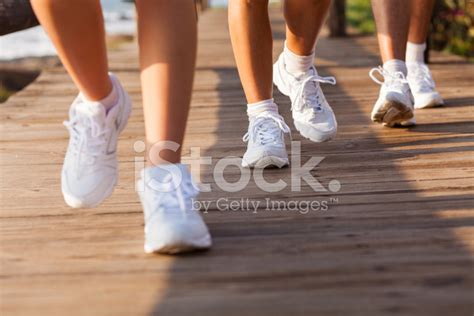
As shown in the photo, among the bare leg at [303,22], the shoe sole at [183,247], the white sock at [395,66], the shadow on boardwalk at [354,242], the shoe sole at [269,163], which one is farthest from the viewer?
the white sock at [395,66]

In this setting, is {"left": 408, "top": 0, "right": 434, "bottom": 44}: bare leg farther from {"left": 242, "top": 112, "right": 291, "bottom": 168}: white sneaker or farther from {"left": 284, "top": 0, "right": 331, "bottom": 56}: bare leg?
{"left": 242, "top": 112, "right": 291, "bottom": 168}: white sneaker

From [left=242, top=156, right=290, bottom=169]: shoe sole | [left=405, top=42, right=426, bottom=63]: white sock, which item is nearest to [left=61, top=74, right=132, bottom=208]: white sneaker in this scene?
[left=242, top=156, right=290, bottom=169]: shoe sole

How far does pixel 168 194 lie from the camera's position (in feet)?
5.01

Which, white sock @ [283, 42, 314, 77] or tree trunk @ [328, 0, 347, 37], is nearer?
white sock @ [283, 42, 314, 77]

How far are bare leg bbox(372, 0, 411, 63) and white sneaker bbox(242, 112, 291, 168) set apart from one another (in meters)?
0.57

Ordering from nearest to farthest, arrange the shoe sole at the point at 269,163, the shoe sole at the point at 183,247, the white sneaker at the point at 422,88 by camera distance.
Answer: the shoe sole at the point at 183,247 → the shoe sole at the point at 269,163 → the white sneaker at the point at 422,88

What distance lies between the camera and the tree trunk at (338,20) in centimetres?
572

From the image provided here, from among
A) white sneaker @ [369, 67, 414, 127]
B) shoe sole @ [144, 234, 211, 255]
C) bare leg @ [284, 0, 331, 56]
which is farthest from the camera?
white sneaker @ [369, 67, 414, 127]

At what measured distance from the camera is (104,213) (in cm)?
178

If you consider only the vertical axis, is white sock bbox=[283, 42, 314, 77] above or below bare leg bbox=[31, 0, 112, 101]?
below

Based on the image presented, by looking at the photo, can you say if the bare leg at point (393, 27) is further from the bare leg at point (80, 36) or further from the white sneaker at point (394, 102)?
the bare leg at point (80, 36)

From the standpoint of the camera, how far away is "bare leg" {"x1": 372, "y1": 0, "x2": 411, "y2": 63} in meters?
2.59

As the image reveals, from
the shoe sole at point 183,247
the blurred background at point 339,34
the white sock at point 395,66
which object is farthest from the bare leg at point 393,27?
the shoe sole at point 183,247

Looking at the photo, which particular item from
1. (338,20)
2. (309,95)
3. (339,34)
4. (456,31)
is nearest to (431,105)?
(309,95)
